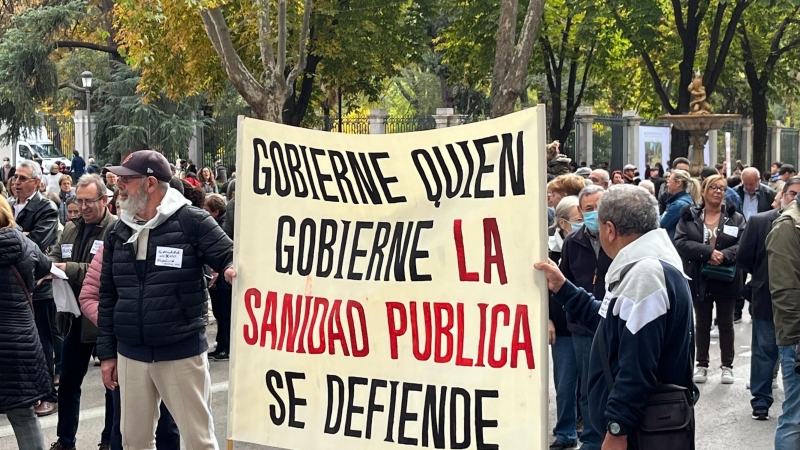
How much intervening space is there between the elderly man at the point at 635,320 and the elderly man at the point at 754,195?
9983mm

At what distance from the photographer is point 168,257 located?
554 cm

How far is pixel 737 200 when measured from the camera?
1251 cm

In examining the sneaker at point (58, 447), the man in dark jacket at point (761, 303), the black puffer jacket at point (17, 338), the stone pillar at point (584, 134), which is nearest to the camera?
the black puffer jacket at point (17, 338)

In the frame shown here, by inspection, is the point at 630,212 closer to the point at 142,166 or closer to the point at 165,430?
the point at 142,166

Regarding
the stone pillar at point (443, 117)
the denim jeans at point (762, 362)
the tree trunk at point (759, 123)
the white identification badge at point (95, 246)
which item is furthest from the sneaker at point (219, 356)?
the tree trunk at point (759, 123)

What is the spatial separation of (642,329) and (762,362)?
14.6ft

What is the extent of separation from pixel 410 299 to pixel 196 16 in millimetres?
18658

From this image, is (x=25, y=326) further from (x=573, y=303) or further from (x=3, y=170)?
(x=3, y=170)

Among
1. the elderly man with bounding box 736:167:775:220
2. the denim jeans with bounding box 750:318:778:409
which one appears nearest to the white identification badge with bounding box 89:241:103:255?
the denim jeans with bounding box 750:318:778:409

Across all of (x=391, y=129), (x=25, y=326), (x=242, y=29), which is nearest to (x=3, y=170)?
(x=242, y=29)

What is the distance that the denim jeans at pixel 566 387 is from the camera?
286 inches

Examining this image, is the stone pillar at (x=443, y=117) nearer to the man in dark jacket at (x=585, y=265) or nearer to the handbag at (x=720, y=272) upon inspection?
the handbag at (x=720, y=272)

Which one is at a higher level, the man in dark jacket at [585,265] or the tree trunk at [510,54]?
the tree trunk at [510,54]

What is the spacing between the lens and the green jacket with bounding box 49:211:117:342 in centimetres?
721
